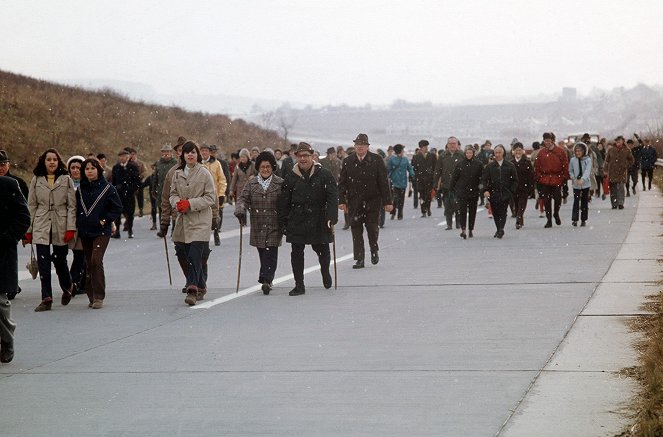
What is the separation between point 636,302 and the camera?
467 inches

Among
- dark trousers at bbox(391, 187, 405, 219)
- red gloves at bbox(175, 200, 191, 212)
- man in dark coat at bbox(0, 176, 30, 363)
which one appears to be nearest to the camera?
man in dark coat at bbox(0, 176, 30, 363)

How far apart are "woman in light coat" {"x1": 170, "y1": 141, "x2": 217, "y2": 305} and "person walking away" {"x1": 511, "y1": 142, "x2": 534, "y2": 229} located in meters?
12.0

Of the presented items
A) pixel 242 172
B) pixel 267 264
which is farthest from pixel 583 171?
pixel 267 264

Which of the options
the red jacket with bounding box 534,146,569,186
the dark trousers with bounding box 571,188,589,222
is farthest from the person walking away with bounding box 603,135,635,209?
the dark trousers with bounding box 571,188,589,222

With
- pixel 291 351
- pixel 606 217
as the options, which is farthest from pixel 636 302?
pixel 606 217

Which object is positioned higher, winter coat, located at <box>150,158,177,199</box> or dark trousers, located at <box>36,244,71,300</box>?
winter coat, located at <box>150,158,177,199</box>

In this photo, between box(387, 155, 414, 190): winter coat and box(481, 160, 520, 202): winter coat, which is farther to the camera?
box(387, 155, 414, 190): winter coat

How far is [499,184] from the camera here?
22.7 metres

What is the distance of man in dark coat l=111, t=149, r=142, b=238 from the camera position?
82.7ft

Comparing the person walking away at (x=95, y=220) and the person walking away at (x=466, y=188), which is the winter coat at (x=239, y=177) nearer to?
the person walking away at (x=466, y=188)

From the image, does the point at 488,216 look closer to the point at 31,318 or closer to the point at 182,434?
the point at 31,318

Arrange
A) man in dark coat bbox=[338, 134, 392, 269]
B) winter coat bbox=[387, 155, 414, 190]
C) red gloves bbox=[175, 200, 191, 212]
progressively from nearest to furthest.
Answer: red gloves bbox=[175, 200, 191, 212], man in dark coat bbox=[338, 134, 392, 269], winter coat bbox=[387, 155, 414, 190]

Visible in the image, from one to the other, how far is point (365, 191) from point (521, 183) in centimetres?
855

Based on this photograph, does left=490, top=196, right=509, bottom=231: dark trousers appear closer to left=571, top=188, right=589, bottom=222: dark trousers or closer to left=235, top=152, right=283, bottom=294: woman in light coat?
left=571, top=188, right=589, bottom=222: dark trousers
